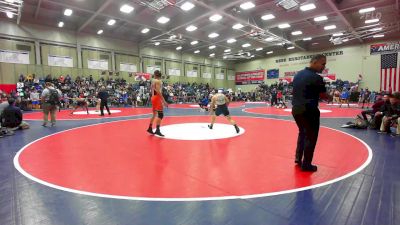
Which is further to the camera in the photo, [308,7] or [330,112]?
[308,7]

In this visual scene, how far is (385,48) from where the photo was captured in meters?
23.5

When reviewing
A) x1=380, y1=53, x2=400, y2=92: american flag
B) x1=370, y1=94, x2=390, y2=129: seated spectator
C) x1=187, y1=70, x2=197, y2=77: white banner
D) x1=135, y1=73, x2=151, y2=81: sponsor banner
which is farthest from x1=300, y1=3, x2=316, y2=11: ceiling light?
x1=187, y1=70, x2=197, y2=77: white banner

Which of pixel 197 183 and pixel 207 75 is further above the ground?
pixel 207 75

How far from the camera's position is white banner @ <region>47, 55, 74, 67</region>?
20.2 meters

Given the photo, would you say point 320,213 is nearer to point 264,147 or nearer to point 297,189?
point 297,189

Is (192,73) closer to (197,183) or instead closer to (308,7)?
(308,7)

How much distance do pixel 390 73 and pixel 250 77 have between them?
17267 mm

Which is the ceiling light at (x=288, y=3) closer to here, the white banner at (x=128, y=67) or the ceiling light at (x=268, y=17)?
the ceiling light at (x=268, y=17)

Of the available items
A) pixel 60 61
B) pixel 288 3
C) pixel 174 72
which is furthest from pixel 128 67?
pixel 288 3

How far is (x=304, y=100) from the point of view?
3449 mm

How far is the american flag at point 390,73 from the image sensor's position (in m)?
22.9

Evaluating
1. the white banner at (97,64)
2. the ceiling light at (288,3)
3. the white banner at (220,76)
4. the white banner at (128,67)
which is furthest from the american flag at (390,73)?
the white banner at (97,64)

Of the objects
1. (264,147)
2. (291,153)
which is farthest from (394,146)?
(264,147)

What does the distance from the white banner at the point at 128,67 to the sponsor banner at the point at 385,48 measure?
24985mm
